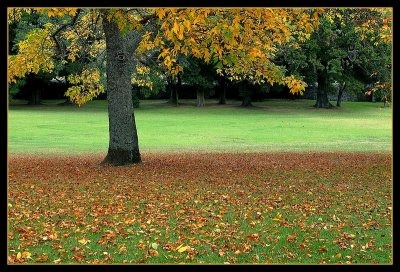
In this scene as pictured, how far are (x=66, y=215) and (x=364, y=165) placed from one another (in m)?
10.4

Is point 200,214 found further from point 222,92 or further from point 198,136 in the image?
point 222,92

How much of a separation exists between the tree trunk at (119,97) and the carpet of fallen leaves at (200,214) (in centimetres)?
76

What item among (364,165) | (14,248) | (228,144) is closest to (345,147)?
(228,144)

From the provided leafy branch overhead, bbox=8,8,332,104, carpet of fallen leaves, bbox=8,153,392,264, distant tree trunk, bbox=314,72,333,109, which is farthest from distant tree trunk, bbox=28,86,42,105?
carpet of fallen leaves, bbox=8,153,392,264

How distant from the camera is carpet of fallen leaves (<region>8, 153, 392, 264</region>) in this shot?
23.7 feet

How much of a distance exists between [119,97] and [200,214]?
767cm

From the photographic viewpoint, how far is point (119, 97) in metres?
16.3

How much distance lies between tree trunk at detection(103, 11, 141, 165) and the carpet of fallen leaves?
0.76 meters

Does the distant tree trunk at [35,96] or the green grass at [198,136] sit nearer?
the green grass at [198,136]

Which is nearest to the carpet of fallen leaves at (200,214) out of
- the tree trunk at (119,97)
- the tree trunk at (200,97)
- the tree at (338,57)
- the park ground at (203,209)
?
the park ground at (203,209)

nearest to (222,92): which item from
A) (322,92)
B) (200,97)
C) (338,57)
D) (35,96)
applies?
(200,97)

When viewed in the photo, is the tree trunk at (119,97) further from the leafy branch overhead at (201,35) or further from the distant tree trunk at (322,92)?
the distant tree trunk at (322,92)

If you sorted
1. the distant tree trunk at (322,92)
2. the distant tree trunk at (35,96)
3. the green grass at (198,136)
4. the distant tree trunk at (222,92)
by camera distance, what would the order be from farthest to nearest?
the distant tree trunk at (222,92) → the distant tree trunk at (35,96) → the distant tree trunk at (322,92) → the green grass at (198,136)

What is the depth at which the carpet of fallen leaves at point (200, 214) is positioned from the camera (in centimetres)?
722
